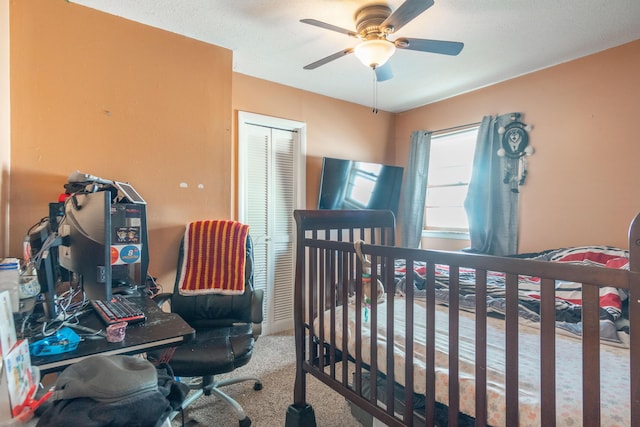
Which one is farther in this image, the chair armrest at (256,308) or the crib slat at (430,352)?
the chair armrest at (256,308)

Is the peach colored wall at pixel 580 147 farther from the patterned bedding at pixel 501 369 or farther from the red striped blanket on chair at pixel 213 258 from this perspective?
the red striped blanket on chair at pixel 213 258

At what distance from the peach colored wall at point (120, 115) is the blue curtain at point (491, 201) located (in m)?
2.32

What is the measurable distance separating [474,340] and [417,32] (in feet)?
6.56

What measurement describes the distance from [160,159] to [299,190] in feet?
4.72

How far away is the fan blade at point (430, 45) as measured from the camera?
192 centimetres

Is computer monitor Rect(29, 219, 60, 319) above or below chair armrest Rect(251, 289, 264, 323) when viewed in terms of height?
above

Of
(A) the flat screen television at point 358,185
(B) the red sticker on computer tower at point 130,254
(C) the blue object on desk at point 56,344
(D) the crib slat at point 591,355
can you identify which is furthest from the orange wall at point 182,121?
(D) the crib slat at point 591,355

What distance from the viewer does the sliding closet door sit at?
3107 millimetres

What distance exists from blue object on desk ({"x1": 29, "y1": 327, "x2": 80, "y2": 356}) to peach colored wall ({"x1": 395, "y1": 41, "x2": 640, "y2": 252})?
10.7 feet

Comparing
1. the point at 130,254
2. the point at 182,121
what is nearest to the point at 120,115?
the point at 182,121

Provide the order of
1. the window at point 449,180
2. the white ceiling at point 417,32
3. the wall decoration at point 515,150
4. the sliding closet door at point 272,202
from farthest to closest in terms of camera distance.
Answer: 1. the window at point 449,180
2. the sliding closet door at point 272,202
3. the wall decoration at point 515,150
4. the white ceiling at point 417,32

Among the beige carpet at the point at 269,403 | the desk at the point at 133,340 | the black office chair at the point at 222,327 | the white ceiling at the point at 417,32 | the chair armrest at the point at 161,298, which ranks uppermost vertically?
the white ceiling at the point at 417,32

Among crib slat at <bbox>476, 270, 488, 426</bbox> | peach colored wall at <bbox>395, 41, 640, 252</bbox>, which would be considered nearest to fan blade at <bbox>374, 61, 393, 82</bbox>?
peach colored wall at <bbox>395, 41, 640, 252</bbox>

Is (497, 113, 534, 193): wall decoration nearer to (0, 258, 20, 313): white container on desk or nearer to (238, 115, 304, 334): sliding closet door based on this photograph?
(238, 115, 304, 334): sliding closet door
